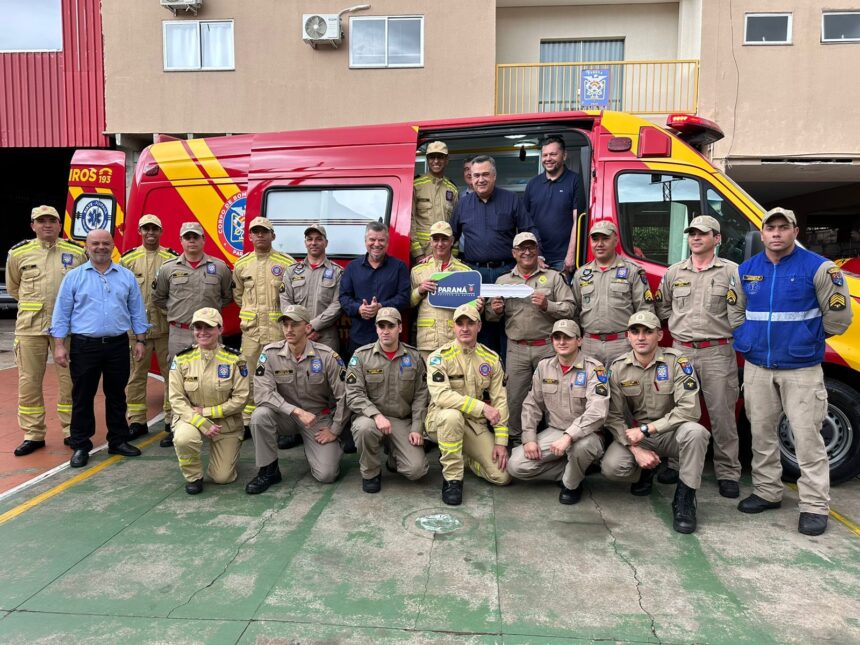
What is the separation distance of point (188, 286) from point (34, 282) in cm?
118

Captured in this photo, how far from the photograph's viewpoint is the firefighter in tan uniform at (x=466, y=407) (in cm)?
388

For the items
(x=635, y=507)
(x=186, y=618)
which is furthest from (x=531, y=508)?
(x=186, y=618)

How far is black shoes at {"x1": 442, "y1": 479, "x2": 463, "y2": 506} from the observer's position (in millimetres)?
3785

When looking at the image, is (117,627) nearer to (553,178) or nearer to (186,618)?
(186,618)

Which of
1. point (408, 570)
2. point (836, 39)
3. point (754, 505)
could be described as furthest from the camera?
point (836, 39)

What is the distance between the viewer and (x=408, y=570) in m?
2.98

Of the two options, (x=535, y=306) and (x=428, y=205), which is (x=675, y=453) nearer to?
(x=535, y=306)

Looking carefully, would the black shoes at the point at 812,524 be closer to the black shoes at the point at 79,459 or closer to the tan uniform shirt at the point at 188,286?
the tan uniform shirt at the point at 188,286

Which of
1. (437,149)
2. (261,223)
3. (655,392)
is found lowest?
(655,392)

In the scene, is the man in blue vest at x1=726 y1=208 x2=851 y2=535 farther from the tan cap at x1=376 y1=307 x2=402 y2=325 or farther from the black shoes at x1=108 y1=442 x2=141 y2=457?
the black shoes at x1=108 y1=442 x2=141 y2=457

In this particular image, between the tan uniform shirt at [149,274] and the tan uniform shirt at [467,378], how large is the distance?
2.67 metres

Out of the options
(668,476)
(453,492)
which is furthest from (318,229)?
(668,476)

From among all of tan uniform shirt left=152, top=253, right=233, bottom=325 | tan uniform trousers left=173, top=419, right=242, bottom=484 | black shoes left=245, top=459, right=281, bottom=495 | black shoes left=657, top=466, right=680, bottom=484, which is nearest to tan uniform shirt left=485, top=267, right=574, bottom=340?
black shoes left=657, top=466, right=680, bottom=484

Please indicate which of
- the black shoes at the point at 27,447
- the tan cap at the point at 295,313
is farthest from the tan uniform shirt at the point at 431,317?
the black shoes at the point at 27,447
